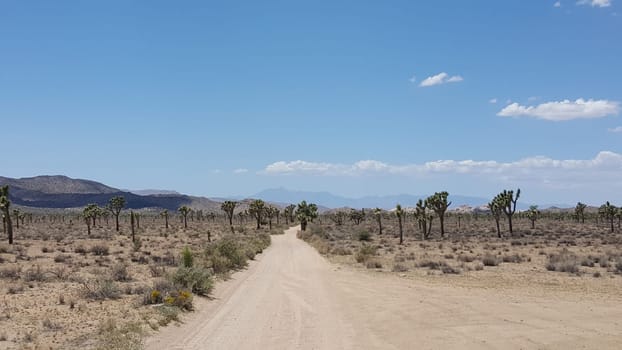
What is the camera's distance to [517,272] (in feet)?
93.0

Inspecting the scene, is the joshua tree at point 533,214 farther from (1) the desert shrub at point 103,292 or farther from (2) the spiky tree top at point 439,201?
(1) the desert shrub at point 103,292

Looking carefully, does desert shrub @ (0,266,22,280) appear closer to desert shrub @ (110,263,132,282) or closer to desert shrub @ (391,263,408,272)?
desert shrub @ (110,263,132,282)

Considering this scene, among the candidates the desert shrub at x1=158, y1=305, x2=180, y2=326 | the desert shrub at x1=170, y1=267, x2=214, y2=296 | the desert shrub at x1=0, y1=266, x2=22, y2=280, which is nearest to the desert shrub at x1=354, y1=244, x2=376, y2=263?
the desert shrub at x1=170, y1=267, x2=214, y2=296

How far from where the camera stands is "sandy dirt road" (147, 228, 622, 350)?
12.7m

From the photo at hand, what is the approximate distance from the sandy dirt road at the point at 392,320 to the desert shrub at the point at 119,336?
0.41 meters

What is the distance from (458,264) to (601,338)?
66.5 ft

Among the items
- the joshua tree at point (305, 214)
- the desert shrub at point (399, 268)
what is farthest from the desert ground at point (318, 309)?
the joshua tree at point (305, 214)

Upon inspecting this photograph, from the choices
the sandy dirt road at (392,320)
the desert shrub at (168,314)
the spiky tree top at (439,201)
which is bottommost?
the sandy dirt road at (392,320)

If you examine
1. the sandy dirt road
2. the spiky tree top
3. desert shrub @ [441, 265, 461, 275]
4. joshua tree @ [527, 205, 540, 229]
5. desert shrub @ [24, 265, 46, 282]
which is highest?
the spiky tree top

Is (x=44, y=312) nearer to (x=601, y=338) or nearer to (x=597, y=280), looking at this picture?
(x=601, y=338)

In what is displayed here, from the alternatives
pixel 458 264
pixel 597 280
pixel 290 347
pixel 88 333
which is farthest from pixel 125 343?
pixel 458 264

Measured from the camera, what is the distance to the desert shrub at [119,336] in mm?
11734

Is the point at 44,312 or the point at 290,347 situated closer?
the point at 290,347

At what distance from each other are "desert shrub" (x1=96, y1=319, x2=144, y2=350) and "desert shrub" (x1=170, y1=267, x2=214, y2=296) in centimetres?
558
